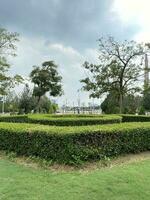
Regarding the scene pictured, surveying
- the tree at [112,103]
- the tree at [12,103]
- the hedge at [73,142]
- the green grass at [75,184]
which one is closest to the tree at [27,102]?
the tree at [12,103]

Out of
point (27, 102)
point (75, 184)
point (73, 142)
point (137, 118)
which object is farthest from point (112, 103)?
point (75, 184)

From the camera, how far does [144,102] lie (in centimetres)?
4609

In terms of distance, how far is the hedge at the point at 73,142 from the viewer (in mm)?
7805

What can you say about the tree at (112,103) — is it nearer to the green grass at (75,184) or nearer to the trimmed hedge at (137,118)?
the trimmed hedge at (137,118)

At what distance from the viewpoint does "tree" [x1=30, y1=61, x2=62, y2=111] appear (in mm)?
40494

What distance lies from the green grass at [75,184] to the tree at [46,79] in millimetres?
33198

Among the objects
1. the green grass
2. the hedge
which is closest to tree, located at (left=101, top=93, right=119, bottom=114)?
the hedge

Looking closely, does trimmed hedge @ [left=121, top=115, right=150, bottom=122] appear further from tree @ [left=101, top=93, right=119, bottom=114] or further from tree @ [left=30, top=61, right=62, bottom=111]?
tree @ [left=30, top=61, right=62, bottom=111]

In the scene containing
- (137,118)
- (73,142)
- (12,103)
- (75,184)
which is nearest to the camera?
(75,184)

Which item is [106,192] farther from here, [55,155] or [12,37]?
[12,37]

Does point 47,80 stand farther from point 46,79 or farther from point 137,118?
point 137,118

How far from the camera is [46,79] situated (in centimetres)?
4041

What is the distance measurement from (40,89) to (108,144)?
1293 inches

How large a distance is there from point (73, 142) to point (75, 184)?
5.90 feet
